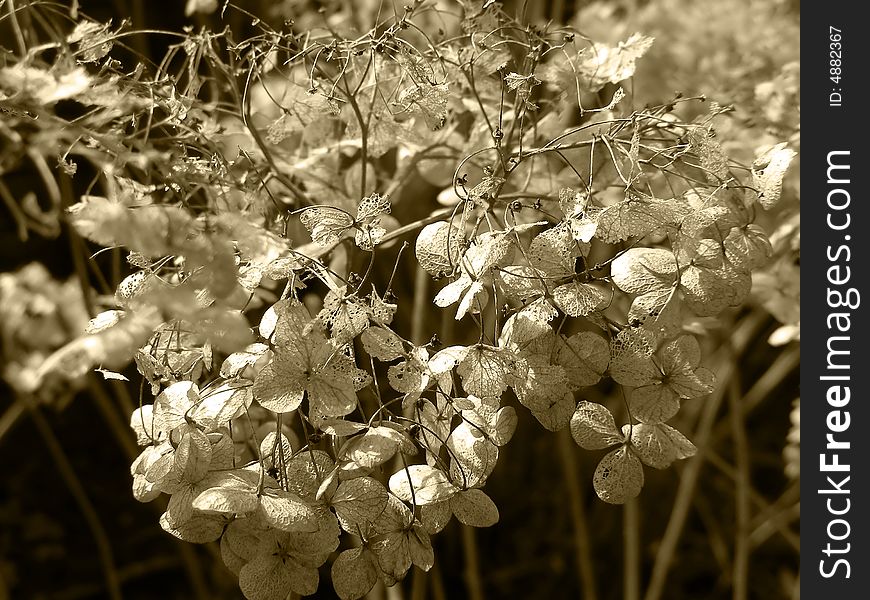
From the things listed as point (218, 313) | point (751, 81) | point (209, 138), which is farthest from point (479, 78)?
point (751, 81)

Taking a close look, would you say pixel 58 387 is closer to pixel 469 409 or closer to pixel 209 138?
pixel 209 138

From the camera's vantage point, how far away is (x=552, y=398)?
46 centimetres
